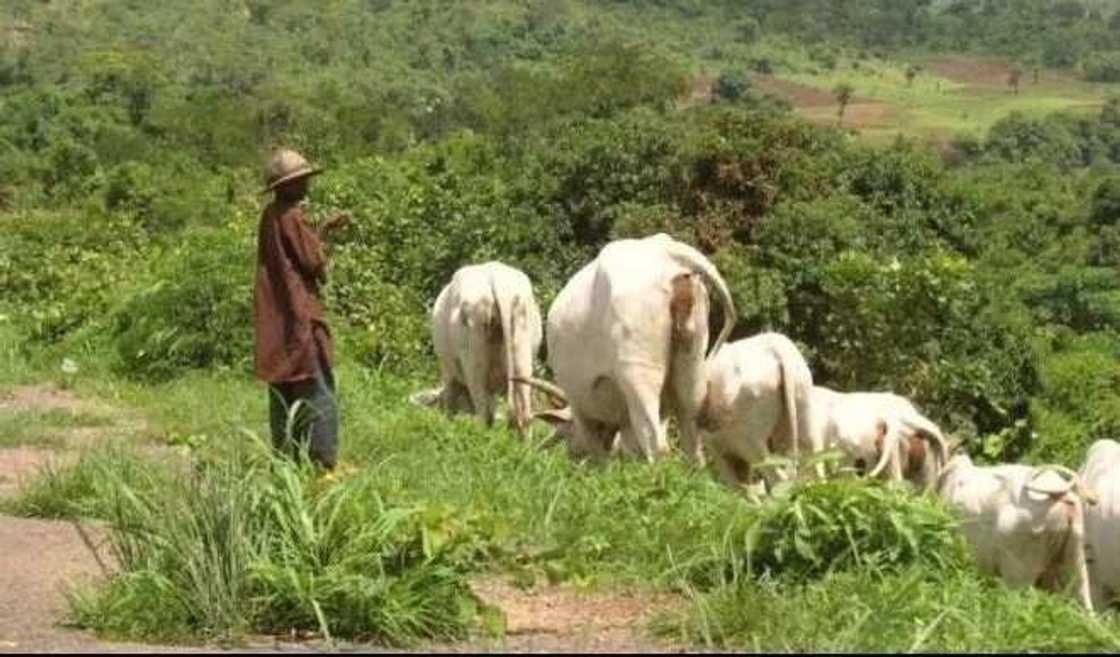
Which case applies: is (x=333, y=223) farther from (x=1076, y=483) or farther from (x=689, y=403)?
(x=1076, y=483)

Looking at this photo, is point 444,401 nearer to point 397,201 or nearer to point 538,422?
point 538,422

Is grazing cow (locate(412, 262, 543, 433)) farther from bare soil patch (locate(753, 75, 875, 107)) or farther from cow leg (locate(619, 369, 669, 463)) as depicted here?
bare soil patch (locate(753, 75, 875, 107))

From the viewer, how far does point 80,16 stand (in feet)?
333

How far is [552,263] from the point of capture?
20.7 metres

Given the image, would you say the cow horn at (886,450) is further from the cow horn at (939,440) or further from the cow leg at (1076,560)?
the cow leg at (1076,560)

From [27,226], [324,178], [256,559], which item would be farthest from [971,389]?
[27,226]

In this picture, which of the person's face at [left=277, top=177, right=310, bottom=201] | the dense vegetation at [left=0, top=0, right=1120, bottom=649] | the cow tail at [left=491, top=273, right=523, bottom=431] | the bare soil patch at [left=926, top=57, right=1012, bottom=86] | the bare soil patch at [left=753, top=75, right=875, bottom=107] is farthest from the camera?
the bare soil patch at [left=926, top=57, right=1012, bottom=86]

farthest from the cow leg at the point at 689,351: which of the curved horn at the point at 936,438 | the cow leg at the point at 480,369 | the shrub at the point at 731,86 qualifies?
the shrub at the point at 731,86

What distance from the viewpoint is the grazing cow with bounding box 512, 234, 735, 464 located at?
10594mm

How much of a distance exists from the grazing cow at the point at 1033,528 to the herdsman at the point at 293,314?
11.5 feet

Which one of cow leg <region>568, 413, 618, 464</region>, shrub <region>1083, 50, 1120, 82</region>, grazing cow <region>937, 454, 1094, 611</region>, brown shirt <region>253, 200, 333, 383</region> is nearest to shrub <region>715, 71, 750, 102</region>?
shrub <region>1083, 50, 1120, 82</region>

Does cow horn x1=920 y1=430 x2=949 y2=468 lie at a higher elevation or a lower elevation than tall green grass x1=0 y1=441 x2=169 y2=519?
lower

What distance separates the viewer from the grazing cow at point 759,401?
36.6ft

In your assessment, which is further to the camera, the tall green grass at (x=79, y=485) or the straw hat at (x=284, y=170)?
the straw hat at (x=284, y=170)
